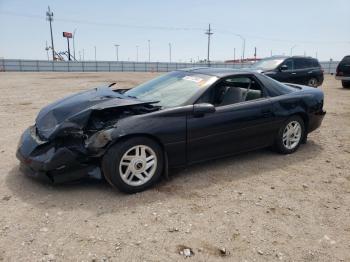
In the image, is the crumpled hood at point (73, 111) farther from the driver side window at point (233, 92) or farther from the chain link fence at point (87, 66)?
the chain link fence at point (87, 66)

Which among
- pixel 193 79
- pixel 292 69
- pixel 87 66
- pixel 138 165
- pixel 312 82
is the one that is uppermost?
pixel 87 66

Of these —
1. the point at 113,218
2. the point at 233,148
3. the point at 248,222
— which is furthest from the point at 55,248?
the point at 233,148

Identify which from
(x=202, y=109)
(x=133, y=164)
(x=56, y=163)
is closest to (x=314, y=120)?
(x=202, y=109)

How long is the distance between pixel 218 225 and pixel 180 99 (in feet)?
5.40

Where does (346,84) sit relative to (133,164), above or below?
above

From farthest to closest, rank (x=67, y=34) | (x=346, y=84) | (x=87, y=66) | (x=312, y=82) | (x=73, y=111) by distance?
(x=67, y=34)
(x=87, y=66)
(x=346, y=84)
(x=312, y=82)
(x=73, y=111)

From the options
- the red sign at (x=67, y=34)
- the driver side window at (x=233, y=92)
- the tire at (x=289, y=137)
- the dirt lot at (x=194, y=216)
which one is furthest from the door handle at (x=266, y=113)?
the red sign at (x=67, y=34)

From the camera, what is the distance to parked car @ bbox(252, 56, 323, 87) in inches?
453

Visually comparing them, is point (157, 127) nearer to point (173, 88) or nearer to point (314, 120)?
point (173, 88)

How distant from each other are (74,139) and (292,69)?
10285 mm

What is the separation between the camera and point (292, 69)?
474 inches

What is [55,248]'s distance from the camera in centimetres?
264

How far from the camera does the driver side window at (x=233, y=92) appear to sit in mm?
4203

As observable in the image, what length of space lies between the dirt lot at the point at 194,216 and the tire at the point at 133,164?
0.14 m
